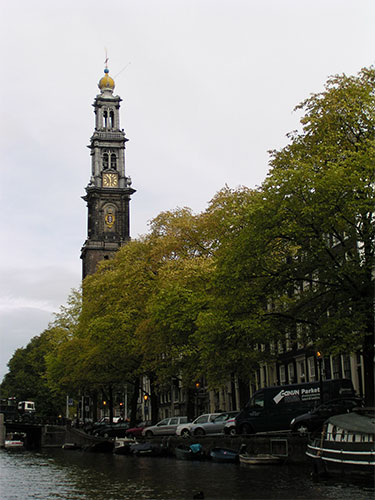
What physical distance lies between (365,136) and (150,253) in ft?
86.3

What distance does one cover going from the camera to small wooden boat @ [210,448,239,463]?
39.4 m

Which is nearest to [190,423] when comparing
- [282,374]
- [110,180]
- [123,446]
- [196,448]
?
[123,446]

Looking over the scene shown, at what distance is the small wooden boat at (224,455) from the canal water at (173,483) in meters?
0.66

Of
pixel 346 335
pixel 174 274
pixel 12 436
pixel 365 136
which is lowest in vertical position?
pixel 12 436

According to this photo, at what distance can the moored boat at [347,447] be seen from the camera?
27.5 m

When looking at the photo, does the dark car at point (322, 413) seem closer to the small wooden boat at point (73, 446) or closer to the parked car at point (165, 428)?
the parked car at point (165, 428)

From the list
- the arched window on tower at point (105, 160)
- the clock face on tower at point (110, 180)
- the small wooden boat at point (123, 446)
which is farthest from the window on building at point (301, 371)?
the arched window on tower at point (105, 160)

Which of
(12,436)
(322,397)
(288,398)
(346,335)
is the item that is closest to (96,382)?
(288,398)

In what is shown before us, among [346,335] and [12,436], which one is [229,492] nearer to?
[346,335]

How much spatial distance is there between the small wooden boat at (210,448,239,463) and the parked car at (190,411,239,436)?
7022 mm

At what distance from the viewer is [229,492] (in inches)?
1050

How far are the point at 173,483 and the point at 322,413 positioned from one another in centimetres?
1013

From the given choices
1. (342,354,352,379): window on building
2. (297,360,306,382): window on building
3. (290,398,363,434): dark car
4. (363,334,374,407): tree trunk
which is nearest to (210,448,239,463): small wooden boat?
(290,398,363,434): dark car

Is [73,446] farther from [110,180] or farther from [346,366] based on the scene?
[110,180]
